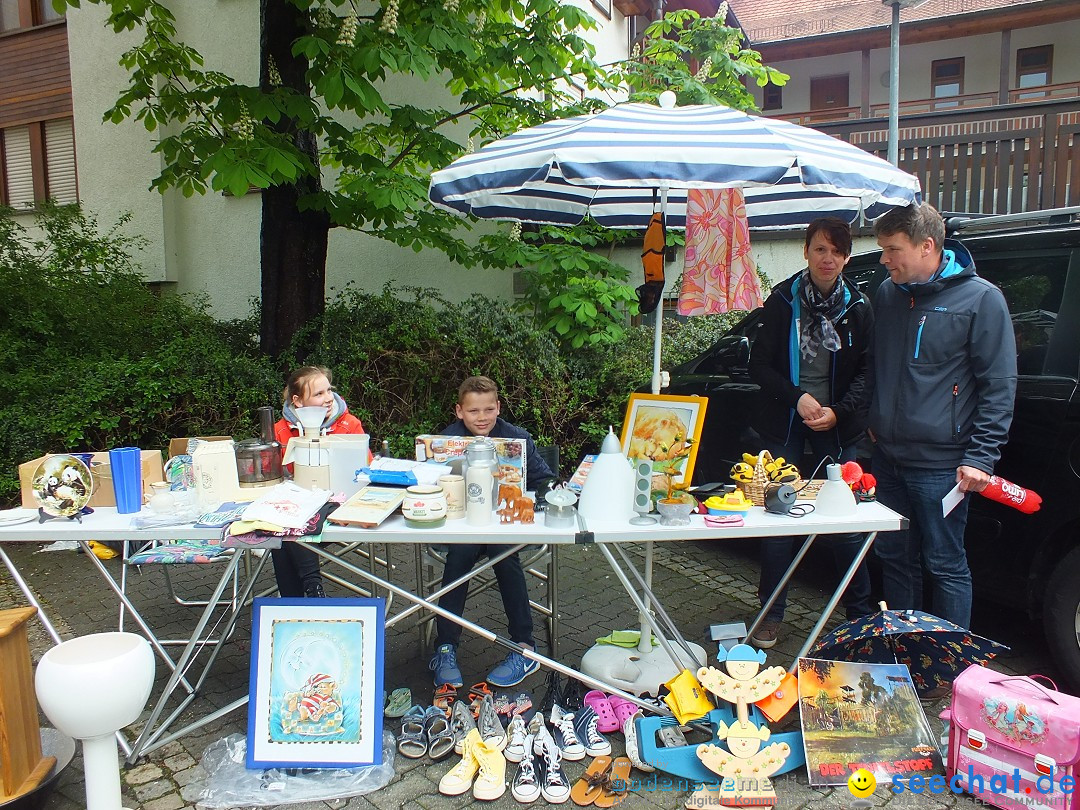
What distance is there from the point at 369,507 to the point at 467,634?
1370mm

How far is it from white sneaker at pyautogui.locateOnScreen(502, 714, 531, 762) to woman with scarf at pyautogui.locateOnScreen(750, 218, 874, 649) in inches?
50.0

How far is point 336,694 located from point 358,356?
12.0ft

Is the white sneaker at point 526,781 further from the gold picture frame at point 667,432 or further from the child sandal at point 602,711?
the gold picture frame at point 667,432

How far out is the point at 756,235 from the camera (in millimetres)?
7711

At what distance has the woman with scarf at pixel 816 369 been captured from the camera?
321 centimetres

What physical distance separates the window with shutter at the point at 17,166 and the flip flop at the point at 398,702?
11571 mm

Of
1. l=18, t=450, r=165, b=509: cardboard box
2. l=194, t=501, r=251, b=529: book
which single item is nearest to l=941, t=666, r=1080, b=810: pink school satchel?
l=194, t=501, r=251, b=529: book

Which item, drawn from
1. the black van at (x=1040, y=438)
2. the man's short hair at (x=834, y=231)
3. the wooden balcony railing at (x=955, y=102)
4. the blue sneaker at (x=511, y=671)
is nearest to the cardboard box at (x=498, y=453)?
the blue sneaker at (x=511, y=671)

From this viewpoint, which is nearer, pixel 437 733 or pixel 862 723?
pixel 862 723

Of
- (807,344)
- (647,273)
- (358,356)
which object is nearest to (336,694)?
(647,273)

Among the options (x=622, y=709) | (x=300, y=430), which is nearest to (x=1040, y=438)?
(x=622, y=709)

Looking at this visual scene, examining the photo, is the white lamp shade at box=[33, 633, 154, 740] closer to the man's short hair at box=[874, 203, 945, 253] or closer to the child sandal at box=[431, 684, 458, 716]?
the child sandal at box=[431, 684, 458, 716]

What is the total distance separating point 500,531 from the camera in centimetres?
252

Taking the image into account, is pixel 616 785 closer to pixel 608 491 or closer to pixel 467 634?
pixel 608 491
